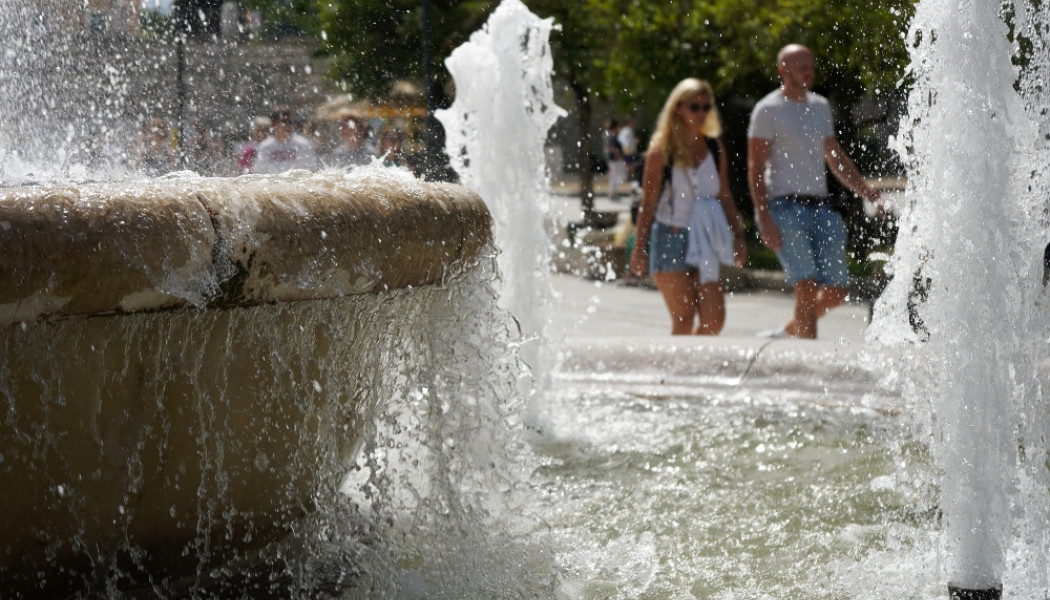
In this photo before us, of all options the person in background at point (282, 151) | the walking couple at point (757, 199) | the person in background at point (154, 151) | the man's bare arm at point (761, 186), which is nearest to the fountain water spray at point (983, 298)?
the walking couple at point (757, 199)

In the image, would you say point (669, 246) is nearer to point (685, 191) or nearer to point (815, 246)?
point (685, 191)

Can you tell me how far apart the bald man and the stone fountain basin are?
3255mm

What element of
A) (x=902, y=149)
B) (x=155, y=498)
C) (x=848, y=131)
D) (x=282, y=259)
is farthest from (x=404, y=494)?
(x=848, y=131)

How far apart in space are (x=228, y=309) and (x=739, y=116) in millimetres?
13775

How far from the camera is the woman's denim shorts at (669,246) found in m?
6.00

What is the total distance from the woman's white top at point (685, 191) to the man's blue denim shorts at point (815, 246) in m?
0.42

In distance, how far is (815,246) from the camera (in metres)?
5.72

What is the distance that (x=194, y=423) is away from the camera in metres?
2.46

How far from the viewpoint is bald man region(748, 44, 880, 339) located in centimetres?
568

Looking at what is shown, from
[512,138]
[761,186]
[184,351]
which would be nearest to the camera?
[184,351]

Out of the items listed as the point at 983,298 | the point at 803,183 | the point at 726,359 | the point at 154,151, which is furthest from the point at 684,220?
the point at 154,151

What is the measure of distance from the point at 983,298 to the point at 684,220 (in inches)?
129

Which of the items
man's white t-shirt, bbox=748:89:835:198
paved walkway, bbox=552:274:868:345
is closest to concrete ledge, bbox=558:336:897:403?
man's white t-shirt, bbox=748:89:835:198

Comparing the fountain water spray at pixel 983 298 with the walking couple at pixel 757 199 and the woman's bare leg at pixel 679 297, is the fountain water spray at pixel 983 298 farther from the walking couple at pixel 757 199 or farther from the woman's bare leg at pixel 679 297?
the woman's bare leg at pixel 679 297
